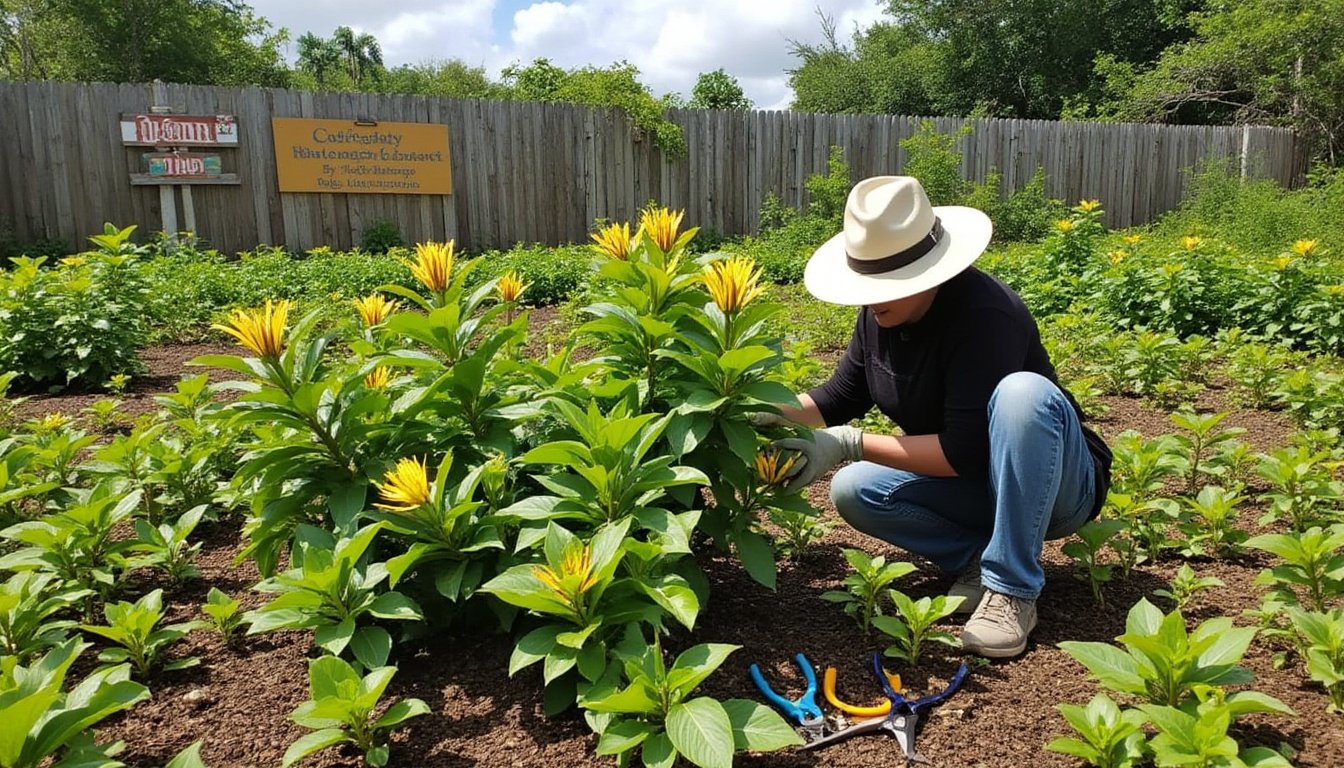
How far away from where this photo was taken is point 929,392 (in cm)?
248

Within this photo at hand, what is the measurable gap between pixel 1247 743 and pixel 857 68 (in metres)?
31.7

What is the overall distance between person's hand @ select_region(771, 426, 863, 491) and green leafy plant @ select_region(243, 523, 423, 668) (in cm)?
102

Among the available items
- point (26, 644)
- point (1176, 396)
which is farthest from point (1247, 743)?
point (1176, 396)

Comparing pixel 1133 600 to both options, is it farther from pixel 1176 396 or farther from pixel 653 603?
pixel 1176 396

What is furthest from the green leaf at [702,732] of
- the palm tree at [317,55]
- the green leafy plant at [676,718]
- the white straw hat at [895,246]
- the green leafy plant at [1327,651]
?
the palm tree at [317,55]

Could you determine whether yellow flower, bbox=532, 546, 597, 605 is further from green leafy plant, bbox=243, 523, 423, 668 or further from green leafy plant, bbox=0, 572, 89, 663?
green leafy plant, bbox=0, 572, 89, 663

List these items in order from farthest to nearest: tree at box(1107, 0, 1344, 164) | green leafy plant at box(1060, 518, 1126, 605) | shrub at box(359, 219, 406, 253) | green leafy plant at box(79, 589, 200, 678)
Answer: tree at box(1107, 0, 1344, 164) → shrub at box(359, 219, 406, 253) → green leafy plant at box(1060, 518, 1126, 605) → green leafy plant at box(79, 589, 200, 678)

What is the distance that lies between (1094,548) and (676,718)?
4.85 feet

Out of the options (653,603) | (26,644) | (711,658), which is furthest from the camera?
(26,644)

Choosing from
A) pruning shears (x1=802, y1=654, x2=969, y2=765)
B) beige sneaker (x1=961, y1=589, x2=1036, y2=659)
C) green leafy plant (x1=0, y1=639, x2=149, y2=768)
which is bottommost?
pruning shears (x1=802, y1=654, x2=969, y2=765)

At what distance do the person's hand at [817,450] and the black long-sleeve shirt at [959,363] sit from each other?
0.69 feet

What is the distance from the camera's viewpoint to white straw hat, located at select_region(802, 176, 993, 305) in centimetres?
226

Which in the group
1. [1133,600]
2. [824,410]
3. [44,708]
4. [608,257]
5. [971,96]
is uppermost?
[971,96]

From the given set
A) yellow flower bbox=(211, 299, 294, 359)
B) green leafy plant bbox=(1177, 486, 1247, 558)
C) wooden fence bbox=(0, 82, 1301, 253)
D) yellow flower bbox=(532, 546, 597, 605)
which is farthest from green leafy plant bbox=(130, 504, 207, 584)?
wooden fence bbox=(0, 82, 1301, 253)
